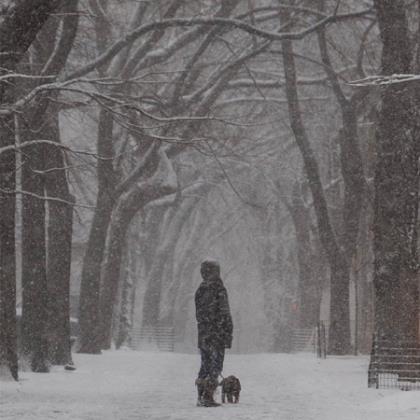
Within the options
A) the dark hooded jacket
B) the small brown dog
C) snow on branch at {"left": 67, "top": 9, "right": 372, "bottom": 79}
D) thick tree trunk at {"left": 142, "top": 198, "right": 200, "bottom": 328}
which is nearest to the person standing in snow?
the dark hooded jacket

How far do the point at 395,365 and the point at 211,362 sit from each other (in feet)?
16.6

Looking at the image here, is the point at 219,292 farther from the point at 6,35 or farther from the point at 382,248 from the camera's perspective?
the point at 382,248

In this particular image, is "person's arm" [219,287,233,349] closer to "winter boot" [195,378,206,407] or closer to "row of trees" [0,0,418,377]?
"winter boot" [195,378,206,407]

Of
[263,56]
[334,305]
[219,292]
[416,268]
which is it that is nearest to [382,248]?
[416,268]

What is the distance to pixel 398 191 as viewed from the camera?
1955 cm

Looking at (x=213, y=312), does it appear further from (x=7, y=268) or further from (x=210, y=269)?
(x=7, y=268)

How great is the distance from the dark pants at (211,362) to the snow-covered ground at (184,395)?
1.45ft

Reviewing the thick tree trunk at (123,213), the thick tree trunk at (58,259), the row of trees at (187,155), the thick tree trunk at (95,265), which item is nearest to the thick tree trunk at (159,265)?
the row of trees at (187,155)

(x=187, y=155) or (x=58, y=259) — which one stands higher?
(x=187, y=155)

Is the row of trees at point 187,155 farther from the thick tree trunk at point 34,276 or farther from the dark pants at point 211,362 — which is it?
the dark pants at point 211,362

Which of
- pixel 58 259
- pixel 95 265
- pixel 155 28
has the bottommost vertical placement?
pixel 58 259

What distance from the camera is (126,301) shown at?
40.0 m

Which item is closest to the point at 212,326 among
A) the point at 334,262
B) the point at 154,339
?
the point at 334,262

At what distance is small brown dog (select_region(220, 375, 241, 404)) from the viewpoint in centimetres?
1466
